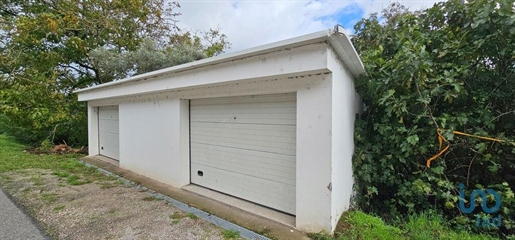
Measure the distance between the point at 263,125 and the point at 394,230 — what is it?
2.27 m

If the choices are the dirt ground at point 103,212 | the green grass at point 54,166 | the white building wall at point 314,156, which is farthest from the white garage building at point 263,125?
the green grass at point 54,166

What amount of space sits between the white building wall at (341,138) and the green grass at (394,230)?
13 centimetres

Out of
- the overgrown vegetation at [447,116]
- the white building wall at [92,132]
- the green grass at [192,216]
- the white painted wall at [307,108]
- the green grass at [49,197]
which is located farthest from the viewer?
the white building wall at [92,132]

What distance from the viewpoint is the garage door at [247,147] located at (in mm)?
3498

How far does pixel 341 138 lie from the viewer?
314 centimetres

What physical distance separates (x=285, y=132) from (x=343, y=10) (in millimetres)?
4284

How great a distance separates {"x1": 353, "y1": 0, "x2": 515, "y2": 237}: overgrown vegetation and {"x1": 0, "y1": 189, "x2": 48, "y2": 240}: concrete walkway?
4.64 meters

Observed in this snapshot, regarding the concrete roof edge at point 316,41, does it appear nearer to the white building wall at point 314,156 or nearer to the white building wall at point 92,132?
the white building wall at point 314,156

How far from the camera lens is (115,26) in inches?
420

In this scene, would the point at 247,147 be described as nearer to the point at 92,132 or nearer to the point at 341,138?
the point at 341,138

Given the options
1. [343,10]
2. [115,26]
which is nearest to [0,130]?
[115,26]

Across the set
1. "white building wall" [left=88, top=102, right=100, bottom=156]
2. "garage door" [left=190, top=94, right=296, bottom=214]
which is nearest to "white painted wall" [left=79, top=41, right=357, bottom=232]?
"garage door" [left=190, top=94, right=296, bottom=214]

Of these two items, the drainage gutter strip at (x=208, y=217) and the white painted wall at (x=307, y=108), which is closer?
the white painted wall at (x=307, y=108)

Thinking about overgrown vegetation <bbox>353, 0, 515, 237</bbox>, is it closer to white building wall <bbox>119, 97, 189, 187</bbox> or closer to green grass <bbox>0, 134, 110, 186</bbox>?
white building wall <bbox>119, 97, 189, 187</bbox>
